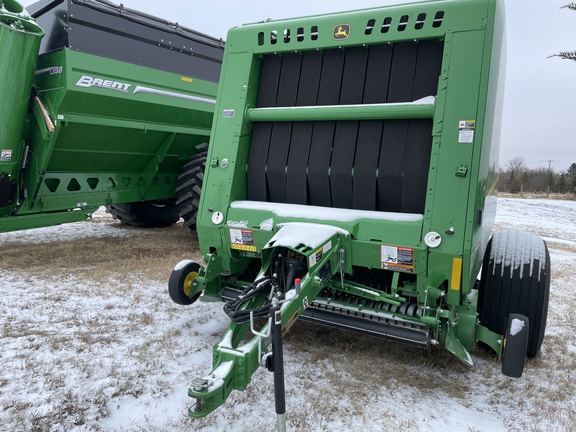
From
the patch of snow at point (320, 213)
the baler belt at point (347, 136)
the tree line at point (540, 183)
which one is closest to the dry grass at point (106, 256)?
the patch of snow at point (320, 213)

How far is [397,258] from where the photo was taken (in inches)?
128

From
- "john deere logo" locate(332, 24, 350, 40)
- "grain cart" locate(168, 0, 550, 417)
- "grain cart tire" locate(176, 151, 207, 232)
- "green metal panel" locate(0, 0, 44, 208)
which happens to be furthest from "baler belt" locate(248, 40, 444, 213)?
"grain cart tire" locate(176, 151, 207, 232)

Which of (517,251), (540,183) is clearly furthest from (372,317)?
(540,183)

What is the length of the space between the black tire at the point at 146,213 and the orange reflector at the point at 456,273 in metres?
7.14

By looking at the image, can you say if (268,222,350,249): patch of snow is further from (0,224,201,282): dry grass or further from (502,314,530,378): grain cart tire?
(0,224,201,282): dry grass

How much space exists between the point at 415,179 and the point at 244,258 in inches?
62.5

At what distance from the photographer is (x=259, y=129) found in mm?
3998

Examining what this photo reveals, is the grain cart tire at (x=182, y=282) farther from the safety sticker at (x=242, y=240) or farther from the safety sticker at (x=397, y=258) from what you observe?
the safety sticker at (x=397, y=258)

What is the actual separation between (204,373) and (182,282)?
854 millimetres


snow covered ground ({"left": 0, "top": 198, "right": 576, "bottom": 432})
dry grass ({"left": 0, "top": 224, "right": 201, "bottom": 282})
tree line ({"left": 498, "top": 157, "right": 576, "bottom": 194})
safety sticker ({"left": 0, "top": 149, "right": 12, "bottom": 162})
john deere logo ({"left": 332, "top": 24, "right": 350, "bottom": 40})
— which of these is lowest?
snow covered ground ({"left": 0, "top": 198, "right": 576, "bottom": 432})

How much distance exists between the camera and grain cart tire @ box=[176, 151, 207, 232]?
7227mm

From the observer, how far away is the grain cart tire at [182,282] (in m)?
3.73

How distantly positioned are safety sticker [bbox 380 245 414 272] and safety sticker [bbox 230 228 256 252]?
41.0 inches

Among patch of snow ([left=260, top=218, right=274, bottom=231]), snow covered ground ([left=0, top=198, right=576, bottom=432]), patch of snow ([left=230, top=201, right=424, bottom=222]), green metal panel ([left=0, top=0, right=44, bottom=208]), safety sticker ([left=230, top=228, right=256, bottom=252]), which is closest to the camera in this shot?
snow covered ground ([left=0, top=198, right=576, bottom=432])
